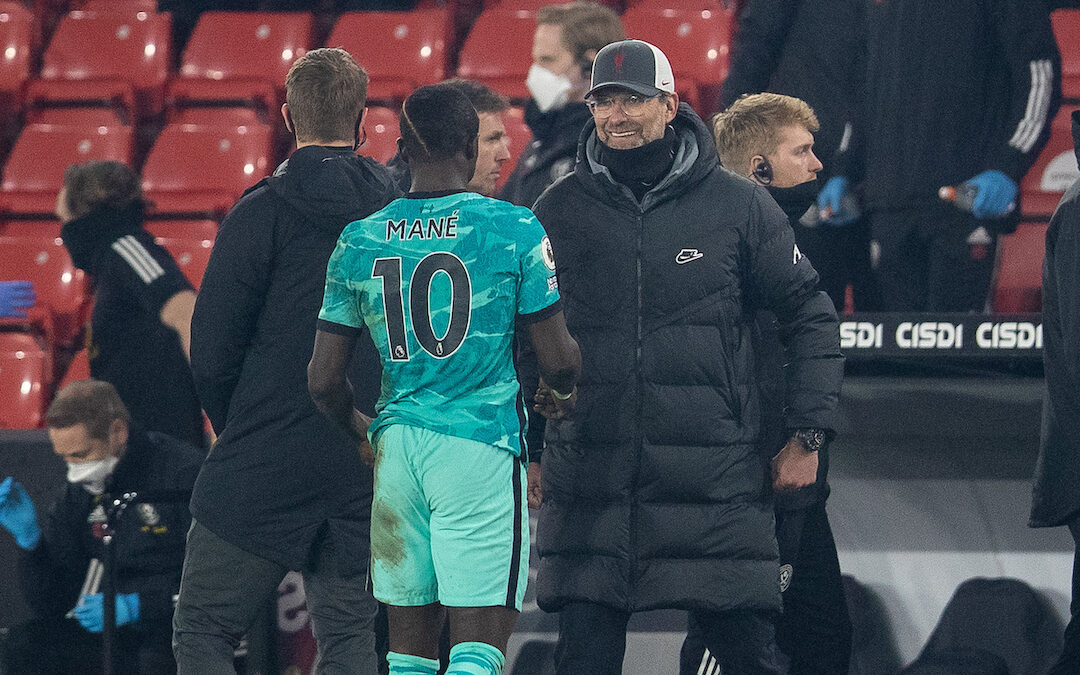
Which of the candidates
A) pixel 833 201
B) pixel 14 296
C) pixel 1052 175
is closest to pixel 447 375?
pixel 833 201

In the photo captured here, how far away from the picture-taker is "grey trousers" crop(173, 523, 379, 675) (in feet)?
10.6

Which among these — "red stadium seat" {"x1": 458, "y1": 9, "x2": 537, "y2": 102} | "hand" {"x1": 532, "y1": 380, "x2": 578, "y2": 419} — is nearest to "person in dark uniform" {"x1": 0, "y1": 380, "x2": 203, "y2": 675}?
"hand" {"x1": 532, "y1": 380, "x2": 578, "y2": 419}

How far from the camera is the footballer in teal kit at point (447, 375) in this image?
285cm

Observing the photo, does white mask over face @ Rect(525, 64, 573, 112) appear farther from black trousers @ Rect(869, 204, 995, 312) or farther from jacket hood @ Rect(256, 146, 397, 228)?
jacket hood @ Rect(256, 146, 397, 228)

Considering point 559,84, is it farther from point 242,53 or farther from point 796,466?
point 242,53

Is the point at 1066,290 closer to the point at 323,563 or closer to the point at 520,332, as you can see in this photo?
the point at 520,332

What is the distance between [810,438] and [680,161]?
26.1 inches

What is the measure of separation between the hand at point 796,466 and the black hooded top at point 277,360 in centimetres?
93

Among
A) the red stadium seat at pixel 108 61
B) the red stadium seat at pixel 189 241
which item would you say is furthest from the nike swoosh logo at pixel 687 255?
the red stadium seat at pixel 108 61

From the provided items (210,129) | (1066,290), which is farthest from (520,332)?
(210,129)

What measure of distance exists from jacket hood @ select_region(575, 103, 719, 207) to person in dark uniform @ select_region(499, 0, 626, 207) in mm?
1106

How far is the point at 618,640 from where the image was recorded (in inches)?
127

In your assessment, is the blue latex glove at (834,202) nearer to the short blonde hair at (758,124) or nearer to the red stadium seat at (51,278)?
the short blonde hair at (758,124)

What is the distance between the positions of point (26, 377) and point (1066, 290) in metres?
4.01
